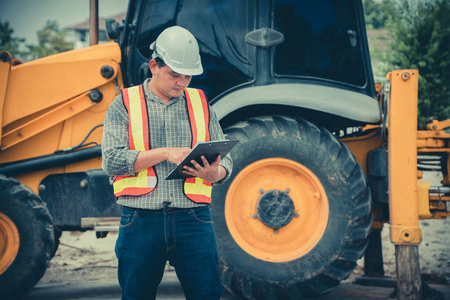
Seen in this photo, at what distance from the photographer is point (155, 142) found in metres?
2.18

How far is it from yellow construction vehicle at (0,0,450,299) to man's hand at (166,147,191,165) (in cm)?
149

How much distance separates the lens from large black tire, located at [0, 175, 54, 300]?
142 inches

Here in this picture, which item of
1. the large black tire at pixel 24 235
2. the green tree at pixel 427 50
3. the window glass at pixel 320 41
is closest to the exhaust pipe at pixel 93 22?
the large black tire at pixel 24 235

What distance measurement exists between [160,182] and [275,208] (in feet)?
5.01

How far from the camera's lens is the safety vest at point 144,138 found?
2.13 meters

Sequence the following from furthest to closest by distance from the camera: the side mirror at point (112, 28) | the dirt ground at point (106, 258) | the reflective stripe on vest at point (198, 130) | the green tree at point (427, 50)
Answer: the green tree at point (427, 50) → the dirt ground at point (106, 258) → the side mirror at point (112, 28) → the reflective stripe on vest at point (198, 130)

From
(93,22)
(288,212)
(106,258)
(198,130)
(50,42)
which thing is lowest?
(106,258)

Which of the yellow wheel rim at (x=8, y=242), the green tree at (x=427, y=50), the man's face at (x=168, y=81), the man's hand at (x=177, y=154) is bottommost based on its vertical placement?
the yellow wheel rim at (x=8, y=242)

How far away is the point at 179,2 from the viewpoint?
3760 millimetres

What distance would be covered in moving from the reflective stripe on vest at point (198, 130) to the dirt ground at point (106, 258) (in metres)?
2.74

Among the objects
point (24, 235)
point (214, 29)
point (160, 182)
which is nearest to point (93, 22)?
point (214, 29)

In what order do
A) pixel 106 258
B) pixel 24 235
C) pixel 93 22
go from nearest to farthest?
pixel 24 235
pixel 93 22
pixel 106 258

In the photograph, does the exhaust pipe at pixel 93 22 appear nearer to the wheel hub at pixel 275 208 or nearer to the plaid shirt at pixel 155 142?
the wheel hub at pixel 275 208

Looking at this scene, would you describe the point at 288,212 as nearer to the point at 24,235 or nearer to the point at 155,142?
the point at 155,142
